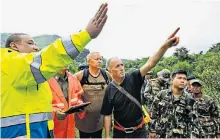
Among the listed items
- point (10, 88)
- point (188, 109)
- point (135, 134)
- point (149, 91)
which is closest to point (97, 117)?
point (135, 134)

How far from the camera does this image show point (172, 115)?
523cm

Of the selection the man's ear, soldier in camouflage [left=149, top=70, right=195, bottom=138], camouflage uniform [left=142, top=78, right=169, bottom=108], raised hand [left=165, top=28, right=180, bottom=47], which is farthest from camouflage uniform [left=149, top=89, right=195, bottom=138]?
camouflage uniform [left=142, top=78, right=169, bottom=108]

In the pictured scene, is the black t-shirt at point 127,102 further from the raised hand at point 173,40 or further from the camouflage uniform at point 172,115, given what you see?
the raised hand at point 173,40

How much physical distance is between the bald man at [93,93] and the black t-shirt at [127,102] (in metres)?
0.80

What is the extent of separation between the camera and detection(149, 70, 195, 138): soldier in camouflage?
5.19 metres

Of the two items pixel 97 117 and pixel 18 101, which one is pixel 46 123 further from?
pixel 97 117

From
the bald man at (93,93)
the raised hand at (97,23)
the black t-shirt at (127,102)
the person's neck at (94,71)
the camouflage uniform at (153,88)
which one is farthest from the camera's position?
the camouflage uniform at (153,88)

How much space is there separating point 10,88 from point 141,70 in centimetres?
207

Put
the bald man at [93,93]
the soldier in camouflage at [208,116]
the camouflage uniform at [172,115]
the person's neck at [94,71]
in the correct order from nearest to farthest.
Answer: the camouflage uniform at [172,115] < the bald man at [93,93] < the person's neck at [94,71] < the soldier in camouflage at [208,116]

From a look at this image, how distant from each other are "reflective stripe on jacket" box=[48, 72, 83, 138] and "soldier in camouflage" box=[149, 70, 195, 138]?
99 centimetres

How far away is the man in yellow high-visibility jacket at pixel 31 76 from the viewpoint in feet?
9.57

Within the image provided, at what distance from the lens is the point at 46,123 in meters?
3.43

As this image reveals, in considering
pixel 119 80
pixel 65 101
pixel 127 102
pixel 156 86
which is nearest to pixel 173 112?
pixel 127 102

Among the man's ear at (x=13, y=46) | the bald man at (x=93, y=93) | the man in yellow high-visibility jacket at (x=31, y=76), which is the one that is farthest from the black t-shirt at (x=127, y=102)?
the man's ear at (x=13, y=46)
